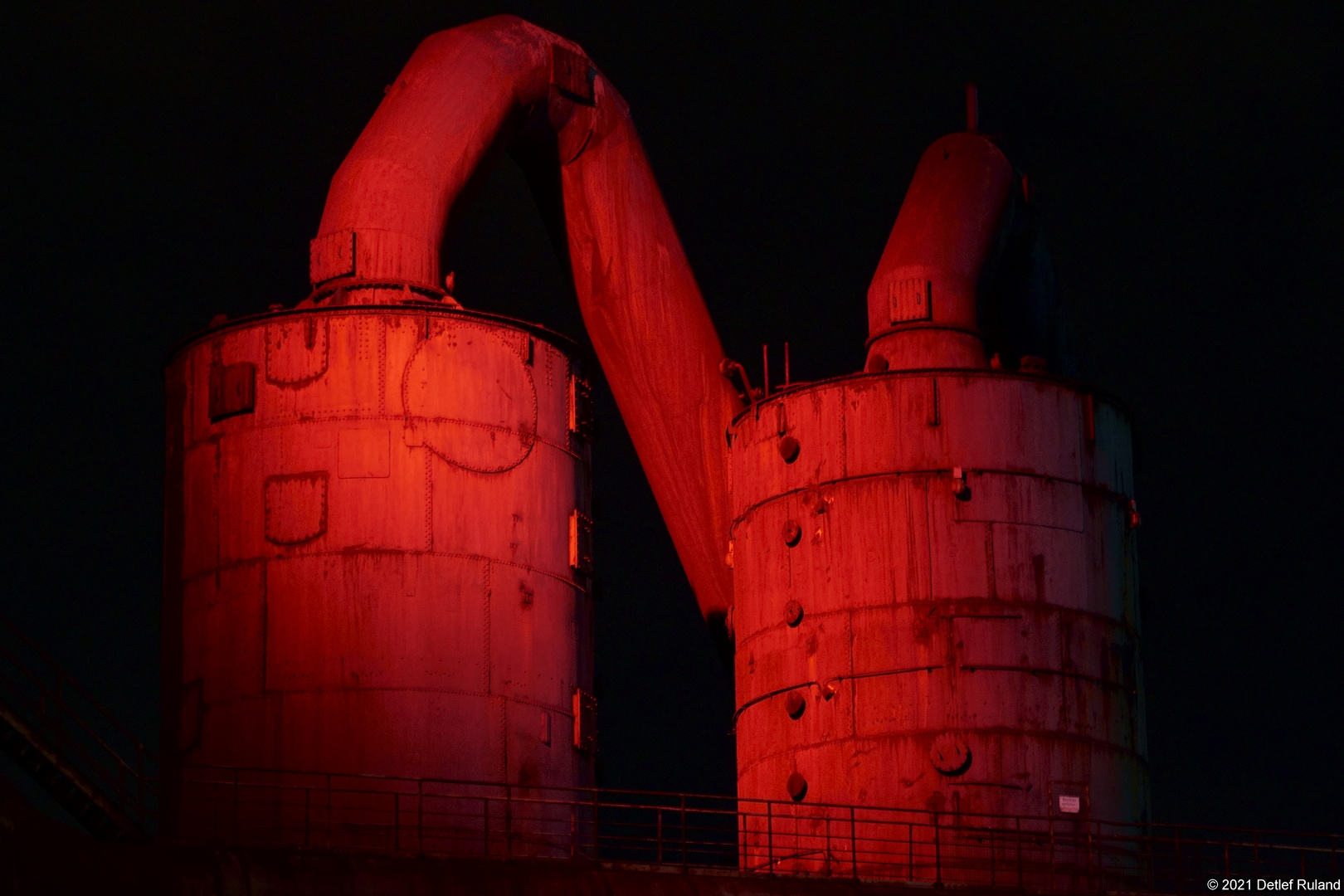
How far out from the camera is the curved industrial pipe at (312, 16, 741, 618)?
4256 centimetres

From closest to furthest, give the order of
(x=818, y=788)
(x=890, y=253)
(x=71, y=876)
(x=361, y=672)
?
(x=71, y=876)
(x=361, y=672)
(x=818, y=788)
(x=890, y=253)

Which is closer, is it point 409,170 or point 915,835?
point 915,835

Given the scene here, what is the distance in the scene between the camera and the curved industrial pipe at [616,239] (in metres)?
42.6

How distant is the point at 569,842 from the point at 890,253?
12.8 meters

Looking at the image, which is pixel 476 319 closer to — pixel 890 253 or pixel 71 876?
pixel 890 253

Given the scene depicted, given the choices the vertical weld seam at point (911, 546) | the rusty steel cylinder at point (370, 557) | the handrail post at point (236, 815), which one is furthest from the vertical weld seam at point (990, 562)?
the handrail post at point (236, 815)

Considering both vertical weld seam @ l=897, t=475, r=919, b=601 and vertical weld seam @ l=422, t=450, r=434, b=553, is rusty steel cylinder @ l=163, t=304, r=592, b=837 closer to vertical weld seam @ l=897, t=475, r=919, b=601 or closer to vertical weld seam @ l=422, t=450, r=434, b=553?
vertical weld seam @ l=422, t=450, r=434, b=553

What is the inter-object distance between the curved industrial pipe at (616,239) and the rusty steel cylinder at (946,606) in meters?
4.69

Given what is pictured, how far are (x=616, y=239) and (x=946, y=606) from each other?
36.9 ft

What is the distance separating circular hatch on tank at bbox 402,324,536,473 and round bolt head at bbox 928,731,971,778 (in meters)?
7.88

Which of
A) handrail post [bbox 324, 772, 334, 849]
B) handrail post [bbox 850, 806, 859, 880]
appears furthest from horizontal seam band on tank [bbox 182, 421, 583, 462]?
handrail post [bbox 850, 806, 859, 880]

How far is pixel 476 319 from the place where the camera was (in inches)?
1511

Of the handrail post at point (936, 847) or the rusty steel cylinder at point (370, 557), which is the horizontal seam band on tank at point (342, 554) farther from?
the handrail post at point (936, 847)

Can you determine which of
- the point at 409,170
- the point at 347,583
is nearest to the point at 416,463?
the point at 347,583
